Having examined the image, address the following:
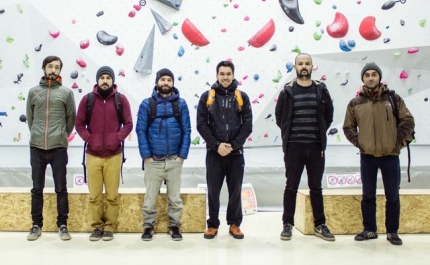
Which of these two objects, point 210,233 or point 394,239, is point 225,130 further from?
point 394,239

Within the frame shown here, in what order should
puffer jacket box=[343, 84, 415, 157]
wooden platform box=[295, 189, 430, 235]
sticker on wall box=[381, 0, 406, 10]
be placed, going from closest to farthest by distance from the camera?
puffer jacket box=[343, 84, 415, 157]
wooden platform box=[295, 189, 430, 235]
sticker on wall box=[381, 0, 406, 10]

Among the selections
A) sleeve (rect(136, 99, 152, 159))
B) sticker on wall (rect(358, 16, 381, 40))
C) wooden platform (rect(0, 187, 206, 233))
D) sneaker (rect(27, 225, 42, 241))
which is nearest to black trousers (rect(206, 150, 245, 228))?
wooden platform (rect(0, 187, 206, 233))

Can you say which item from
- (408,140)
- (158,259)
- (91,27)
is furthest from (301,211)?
(91,27)

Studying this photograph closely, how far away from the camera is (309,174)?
3.38 meters

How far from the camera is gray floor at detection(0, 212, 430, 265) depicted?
2.85 metres

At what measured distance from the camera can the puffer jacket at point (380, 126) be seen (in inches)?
127

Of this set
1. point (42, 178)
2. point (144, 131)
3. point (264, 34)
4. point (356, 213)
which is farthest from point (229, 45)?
point (42, 178)

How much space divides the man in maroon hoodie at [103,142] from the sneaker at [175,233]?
1.51ft

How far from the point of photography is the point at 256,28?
15.7 feet

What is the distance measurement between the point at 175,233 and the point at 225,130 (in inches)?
34.7

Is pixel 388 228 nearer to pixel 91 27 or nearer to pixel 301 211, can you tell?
pixel 301 211

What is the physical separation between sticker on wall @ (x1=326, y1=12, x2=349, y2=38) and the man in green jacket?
9.44ft

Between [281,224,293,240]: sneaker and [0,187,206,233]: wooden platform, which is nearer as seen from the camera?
[281,224,293,240]: sneaker

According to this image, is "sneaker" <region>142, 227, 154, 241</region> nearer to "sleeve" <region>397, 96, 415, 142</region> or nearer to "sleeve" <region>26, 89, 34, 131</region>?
"sleeve" <region>26, 89, 34, 131</region>
